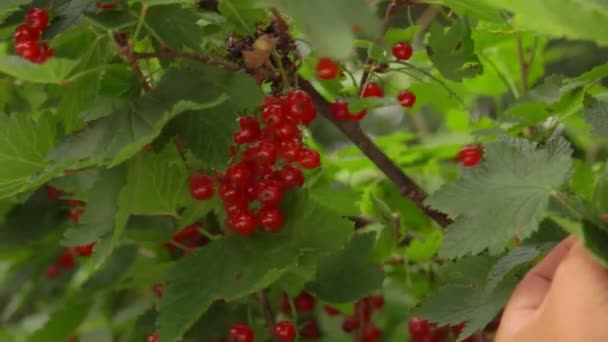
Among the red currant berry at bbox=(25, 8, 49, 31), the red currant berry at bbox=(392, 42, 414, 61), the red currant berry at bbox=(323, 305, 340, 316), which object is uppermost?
the red currant berry at bbox=(25, 8, 49, 31)

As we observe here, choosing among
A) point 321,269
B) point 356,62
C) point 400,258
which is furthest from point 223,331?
point 356,62

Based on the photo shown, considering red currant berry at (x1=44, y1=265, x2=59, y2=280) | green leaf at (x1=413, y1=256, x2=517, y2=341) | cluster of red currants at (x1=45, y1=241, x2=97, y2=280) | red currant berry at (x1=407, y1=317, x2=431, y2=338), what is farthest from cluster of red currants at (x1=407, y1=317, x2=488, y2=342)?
red currant berry at (x1=44, y1=265, x2=59, y2=280)

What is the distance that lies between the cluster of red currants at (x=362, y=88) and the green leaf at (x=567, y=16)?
0.85 ft

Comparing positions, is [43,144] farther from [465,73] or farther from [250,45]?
[465,73]

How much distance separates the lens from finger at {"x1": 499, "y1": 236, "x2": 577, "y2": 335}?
0.60 meters

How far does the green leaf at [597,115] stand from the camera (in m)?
0.66

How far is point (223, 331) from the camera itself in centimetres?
95

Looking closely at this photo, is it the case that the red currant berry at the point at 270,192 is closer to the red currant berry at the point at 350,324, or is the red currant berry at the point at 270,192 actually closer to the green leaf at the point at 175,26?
the green leaf at the point at 175,26

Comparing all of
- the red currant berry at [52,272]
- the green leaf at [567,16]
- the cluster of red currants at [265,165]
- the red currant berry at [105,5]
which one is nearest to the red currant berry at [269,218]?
the cluster of red currants at [265,165]

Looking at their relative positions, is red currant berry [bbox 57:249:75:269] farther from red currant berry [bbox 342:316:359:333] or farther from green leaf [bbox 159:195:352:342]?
green leaf [bbox 159:195:352:342]

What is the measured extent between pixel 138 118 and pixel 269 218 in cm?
15

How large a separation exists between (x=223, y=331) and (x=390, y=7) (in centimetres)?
40

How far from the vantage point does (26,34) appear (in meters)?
0.67

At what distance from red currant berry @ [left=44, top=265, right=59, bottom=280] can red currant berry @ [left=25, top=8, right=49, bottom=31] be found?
0.83 m
